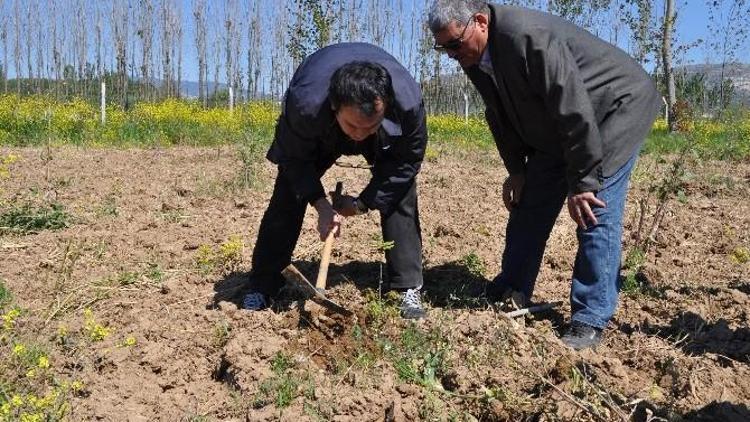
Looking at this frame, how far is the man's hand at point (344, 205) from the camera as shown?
3.36 m

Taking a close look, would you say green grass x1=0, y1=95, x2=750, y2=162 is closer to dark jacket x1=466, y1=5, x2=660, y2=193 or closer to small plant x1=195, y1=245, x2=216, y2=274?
small plant x1=195, y1=245, x2=216, y2=274

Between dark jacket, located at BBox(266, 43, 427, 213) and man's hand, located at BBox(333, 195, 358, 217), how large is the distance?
3.6 inches

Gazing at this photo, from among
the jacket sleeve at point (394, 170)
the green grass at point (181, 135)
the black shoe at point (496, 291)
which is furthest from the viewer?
the green grass at point (181, 135)

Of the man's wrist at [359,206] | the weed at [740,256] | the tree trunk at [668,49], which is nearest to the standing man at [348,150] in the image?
the man's wrist at [359,206]

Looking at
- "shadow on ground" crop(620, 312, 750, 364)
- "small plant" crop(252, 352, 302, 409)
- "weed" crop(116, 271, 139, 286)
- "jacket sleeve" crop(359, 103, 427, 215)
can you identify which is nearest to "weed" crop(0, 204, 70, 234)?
"weed" crop(116, 271, 139, 286)

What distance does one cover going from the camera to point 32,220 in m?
5.13

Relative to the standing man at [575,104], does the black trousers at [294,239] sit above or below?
below

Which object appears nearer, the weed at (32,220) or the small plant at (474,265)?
the small plant at (474,265)

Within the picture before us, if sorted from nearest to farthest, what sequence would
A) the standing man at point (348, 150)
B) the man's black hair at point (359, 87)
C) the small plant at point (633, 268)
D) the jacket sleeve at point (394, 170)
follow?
1. the man's black hair at point (359, 87)
2. the standing man at point (348, 150)
3. the jacket sleeve at point (394, 170)
4. the small plant at point (633, 268)

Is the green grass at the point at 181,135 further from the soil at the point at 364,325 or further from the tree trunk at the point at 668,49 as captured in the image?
the soil at the point at 364,325

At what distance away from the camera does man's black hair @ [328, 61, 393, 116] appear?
2619 mm

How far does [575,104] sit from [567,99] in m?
0.03

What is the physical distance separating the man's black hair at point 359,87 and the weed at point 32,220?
3.24 meters

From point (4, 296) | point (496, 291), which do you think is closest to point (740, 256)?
point (496, 291)
